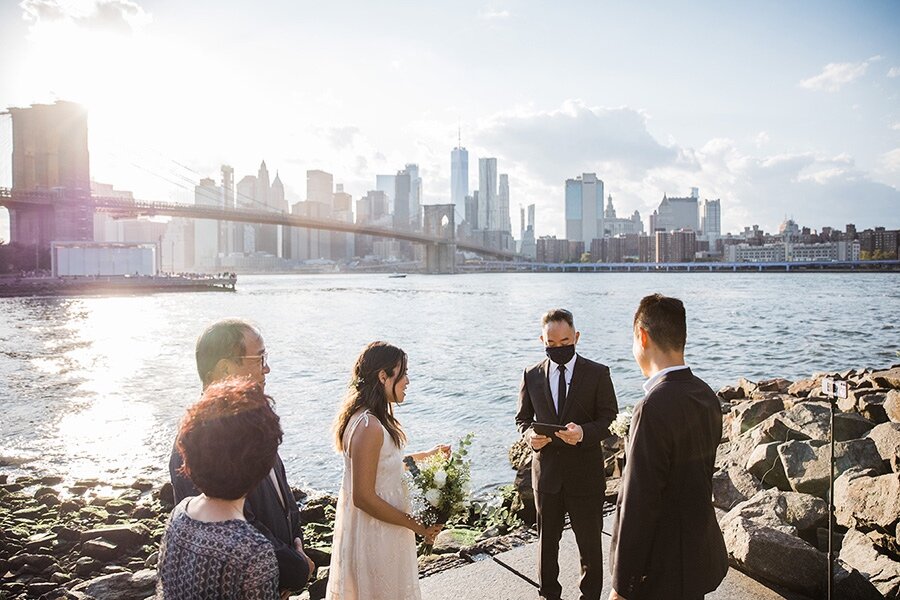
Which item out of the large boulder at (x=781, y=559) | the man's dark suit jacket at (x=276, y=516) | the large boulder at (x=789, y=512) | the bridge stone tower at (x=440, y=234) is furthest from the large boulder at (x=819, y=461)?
the bridge stone tower at (x=440, y=234)

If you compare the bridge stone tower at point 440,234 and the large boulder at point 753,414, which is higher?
the bridge stone tower at point 440,234

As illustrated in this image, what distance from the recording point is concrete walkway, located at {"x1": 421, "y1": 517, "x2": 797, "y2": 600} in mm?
3357

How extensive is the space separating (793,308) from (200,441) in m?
46.3

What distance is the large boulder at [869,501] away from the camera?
11.7 feet

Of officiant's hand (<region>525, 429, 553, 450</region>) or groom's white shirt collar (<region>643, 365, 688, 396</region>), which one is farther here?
officiant's hand (<region>525, 429, 553, 450</region>)

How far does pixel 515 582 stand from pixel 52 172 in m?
77.8

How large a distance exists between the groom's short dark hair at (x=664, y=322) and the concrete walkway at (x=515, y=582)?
5.59 feet

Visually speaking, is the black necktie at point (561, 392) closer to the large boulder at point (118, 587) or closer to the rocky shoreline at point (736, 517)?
the rocky shoreline at point (736, 517)

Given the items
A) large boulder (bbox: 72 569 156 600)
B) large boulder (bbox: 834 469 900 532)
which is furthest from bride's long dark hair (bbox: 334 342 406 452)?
large boulder (bbox: 72 569 156 600)

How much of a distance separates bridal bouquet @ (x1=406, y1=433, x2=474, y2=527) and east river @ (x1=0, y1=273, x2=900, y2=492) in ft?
15.4

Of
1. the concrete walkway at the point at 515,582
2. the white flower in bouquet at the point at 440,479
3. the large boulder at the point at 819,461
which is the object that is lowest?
the concrete walkway at the point at 515,582

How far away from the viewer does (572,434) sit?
3.27 meters

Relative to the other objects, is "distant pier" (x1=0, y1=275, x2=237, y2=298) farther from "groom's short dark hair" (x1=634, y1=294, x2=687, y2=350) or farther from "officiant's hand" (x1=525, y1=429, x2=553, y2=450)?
"groom's short dark hair" (x1=634, y1=294, x2=687, y2=350)

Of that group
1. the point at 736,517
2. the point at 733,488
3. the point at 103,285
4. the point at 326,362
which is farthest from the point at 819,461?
the point at 103,285
